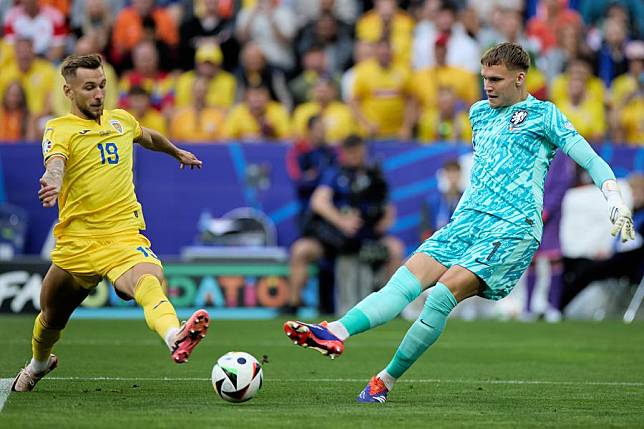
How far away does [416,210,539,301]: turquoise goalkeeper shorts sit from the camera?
801 centimetres

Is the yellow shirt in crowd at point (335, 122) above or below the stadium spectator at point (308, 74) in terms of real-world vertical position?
below

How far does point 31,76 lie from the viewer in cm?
1894

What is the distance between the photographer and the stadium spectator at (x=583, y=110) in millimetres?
17688

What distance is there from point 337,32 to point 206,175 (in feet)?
11.5

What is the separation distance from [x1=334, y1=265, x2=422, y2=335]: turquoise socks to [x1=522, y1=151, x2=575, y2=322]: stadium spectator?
827 centimetres

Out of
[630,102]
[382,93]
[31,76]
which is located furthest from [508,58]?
[31,76]

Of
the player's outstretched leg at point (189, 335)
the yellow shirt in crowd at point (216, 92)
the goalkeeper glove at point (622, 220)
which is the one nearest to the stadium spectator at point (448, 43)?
the yellow shirt in crowd at point (216, 92)

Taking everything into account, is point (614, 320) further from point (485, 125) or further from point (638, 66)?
point (485, 125)

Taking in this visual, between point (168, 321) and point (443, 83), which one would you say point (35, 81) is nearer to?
point (443, 83)

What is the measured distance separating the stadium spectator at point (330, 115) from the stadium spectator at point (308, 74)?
0.57 meters

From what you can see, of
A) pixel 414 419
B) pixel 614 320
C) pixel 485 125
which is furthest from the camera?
pixel 614 320

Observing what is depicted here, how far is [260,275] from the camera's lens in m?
17.0

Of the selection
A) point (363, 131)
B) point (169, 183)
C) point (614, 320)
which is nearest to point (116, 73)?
point (169, 183)

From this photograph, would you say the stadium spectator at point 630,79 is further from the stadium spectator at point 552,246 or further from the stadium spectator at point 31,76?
the stadium spectator at point 31,76
